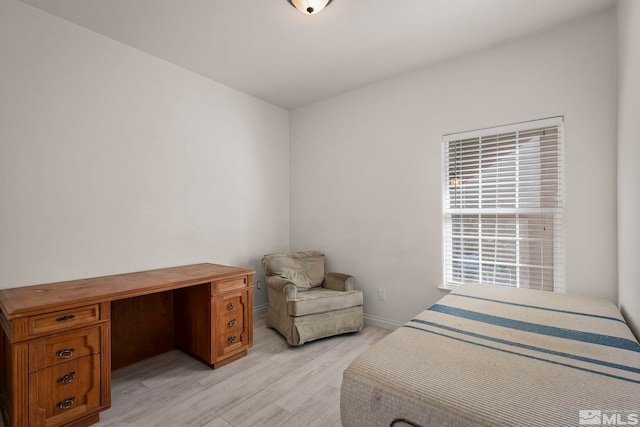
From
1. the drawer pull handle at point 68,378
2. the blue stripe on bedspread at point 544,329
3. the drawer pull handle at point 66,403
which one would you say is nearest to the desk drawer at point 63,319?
the drawer pull handle at point 68,378

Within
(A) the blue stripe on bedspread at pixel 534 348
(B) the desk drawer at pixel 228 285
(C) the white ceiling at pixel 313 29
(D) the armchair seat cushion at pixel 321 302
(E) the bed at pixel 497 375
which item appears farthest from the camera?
(D) the armchair seat cushion at pixel 321 302

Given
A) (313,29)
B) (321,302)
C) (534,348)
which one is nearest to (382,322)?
(321,302)

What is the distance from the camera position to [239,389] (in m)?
2.08

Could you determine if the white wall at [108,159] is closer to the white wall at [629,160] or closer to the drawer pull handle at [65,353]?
the drawer pull handle at [65,353]

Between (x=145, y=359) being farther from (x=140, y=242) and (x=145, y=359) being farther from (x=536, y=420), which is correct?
(x=536, y=420)

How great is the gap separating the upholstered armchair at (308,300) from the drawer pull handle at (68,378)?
1.54 m

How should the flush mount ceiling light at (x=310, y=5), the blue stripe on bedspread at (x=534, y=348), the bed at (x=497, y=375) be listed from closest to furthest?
the bed at (x=497, y=375) → the blue stripe on bedspread at (x=534, y=348) → the flush mount ceiling light at (x=310, y=5)

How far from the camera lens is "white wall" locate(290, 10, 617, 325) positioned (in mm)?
2182

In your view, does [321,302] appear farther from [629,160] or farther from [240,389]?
[629,160]

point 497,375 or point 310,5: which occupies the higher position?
point 310,5

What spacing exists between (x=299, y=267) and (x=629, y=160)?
2.80 meters

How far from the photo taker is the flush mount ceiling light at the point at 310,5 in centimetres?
196

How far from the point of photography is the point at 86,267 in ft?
7.62

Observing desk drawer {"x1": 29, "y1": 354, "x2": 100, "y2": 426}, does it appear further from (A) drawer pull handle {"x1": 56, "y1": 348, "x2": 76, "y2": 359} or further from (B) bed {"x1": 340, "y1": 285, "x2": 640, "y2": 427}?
(B) bed {"x1": 340, "y1": 285, "x2": 640, "y2": 427}
